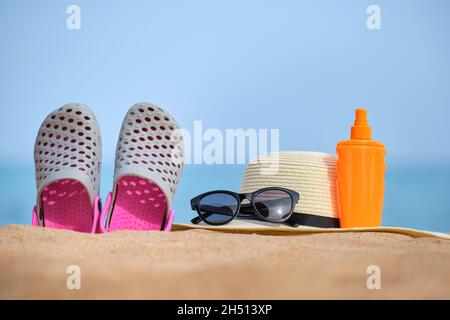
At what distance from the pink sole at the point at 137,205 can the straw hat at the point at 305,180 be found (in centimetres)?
22

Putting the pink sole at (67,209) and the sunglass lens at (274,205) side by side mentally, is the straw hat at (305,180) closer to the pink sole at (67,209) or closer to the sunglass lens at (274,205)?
the sunglass lens at (274,205)

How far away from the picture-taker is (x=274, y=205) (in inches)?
48.6

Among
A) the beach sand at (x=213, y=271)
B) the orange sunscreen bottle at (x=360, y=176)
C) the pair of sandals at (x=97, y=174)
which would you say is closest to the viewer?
the beach sand at (x=213, y=271)

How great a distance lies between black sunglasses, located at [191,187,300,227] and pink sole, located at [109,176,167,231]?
0.43 ft

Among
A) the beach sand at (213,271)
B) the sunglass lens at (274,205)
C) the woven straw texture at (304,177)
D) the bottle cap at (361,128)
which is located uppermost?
the bottle cap at (361,128)

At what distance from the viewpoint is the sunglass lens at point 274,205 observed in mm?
1232

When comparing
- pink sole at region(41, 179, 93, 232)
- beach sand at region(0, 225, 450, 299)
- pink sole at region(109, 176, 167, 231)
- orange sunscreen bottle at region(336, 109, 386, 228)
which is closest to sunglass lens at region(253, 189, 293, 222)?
orange sunscreen bottle at region(336, 109, 386, 228)

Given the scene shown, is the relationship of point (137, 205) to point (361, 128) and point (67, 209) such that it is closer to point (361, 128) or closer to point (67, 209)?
point (67, 209)

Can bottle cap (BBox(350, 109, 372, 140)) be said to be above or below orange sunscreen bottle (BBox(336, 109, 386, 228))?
above

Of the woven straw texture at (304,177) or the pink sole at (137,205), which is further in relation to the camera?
the woven straw texture at (304,177)

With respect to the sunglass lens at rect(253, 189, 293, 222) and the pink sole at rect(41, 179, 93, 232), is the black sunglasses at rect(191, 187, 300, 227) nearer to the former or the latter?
the sunglass lens at rect(253, 189, 293, 222)

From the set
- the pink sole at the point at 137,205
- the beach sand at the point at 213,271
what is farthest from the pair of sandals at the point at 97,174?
the beach sand at the point at 213,271

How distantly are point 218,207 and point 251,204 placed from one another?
7 cm

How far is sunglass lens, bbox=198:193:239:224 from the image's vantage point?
4.03 ft
